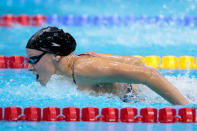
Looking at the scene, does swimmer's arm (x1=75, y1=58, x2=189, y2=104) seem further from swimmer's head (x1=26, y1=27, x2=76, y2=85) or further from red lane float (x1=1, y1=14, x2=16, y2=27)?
red lane float (x1=1, y1=14, x2=16, y2=27)

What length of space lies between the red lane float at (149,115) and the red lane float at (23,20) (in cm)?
596

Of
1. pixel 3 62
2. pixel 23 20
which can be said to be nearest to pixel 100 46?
pixel 3 62

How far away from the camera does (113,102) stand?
326cm

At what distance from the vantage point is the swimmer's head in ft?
9.93

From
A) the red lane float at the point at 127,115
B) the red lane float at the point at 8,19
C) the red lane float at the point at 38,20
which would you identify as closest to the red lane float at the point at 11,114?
the red lane float at the point at 127,115

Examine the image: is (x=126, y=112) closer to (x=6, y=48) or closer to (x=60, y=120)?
(x=60, y=120)

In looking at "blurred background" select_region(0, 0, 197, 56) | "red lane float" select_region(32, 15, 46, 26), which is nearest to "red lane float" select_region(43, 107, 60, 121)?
"blurred background" select_region(0, 0, 197, 56)

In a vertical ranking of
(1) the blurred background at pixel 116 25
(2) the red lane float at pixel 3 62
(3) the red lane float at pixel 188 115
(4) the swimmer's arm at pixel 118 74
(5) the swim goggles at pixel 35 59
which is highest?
(1) the blurred background at pixel 116 25

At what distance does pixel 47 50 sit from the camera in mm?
3045

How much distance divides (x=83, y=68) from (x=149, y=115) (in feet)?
1.98

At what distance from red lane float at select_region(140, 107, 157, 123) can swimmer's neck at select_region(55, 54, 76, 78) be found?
61 centimetres

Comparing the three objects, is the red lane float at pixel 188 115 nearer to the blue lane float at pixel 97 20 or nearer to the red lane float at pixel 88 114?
the red lane float at pixel 88 114

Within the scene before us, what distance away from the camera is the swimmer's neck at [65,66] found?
3002 mm

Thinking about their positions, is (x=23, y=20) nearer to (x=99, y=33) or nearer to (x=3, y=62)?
(x=99, y=33)
